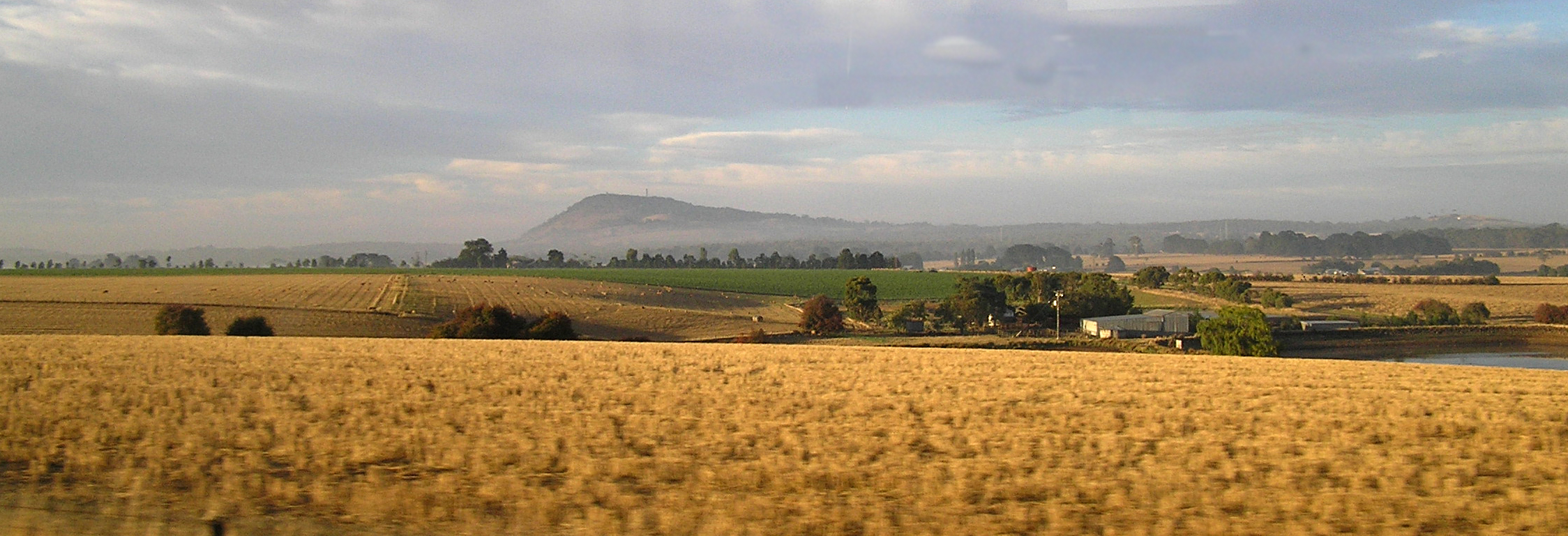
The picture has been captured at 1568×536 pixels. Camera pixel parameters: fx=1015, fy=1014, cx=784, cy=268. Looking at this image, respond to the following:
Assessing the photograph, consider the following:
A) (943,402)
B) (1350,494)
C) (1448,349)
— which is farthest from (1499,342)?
(1350,494)

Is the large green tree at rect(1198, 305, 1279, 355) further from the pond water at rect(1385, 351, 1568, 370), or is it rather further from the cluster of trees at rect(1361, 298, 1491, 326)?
the cluster of trees at rect(1361, 298, 1491, 326)

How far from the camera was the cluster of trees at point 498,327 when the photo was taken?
51062mm

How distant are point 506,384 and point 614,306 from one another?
204 ft

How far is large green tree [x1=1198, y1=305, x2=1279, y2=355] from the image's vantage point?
46.9 metres

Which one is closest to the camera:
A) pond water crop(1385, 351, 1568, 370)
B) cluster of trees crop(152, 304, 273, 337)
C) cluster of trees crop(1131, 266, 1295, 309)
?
pond water crop(1385, 351, 1568, 370)

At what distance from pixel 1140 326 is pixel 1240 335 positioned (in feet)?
50.4

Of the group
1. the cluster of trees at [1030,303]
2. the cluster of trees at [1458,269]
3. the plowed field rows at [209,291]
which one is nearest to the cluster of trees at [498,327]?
the plowed field rows at [209,291]

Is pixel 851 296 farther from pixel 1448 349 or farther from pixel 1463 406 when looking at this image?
pixel 1463 406

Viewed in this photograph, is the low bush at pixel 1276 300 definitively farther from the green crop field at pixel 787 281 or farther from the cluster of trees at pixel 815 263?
the cluster of trees at pixel 815 263

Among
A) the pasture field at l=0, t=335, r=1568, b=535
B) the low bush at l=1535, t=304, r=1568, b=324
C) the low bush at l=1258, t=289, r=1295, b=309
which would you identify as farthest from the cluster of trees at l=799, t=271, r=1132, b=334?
the pasture field at l=0, t=335, r=1568, b=535

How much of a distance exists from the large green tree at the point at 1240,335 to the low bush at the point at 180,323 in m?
50.2

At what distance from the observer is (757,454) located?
40.2 ft

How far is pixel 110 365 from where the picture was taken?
77.4ft

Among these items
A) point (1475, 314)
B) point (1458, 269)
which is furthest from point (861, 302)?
point (1458, 269)
